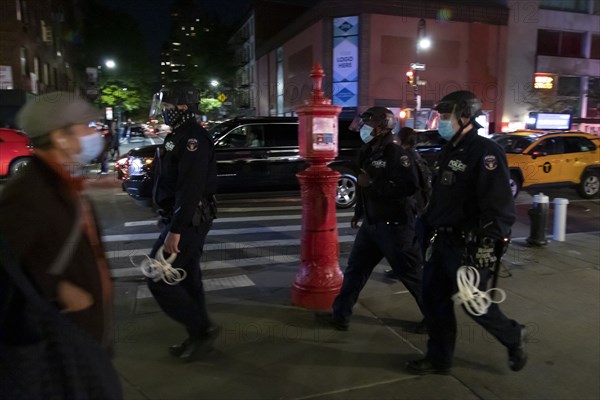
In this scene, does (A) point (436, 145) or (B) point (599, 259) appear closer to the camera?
(B) point (599, 259)

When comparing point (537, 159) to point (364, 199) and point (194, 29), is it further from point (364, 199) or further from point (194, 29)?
point (194, 29)

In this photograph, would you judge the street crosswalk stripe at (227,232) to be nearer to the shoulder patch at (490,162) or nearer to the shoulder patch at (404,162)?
the shoulder patch at (404,162)

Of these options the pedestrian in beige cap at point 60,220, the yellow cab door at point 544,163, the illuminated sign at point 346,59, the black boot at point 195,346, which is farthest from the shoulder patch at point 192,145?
the illuminated sign at point 346,59

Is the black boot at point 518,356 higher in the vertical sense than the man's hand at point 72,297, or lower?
lower

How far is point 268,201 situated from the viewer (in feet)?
38.8

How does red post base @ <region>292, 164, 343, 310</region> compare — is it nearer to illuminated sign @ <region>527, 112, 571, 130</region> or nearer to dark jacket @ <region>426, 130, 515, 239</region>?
dark jacket @ <region>426, 130, 515, 239</region>

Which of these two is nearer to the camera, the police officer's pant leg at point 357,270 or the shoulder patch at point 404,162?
the shoulder patch at point 404,162

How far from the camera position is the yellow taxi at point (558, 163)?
40.4 feet

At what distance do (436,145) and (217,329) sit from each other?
10.2 meters

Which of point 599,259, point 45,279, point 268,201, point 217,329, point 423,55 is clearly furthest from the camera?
point 423,55

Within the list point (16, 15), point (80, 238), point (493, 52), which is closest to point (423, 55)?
point (493, 52)

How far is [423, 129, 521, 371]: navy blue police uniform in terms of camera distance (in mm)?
3168

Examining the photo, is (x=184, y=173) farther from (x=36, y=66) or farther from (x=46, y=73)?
(x=46, y=73)

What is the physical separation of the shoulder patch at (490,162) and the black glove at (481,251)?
0.43 m
